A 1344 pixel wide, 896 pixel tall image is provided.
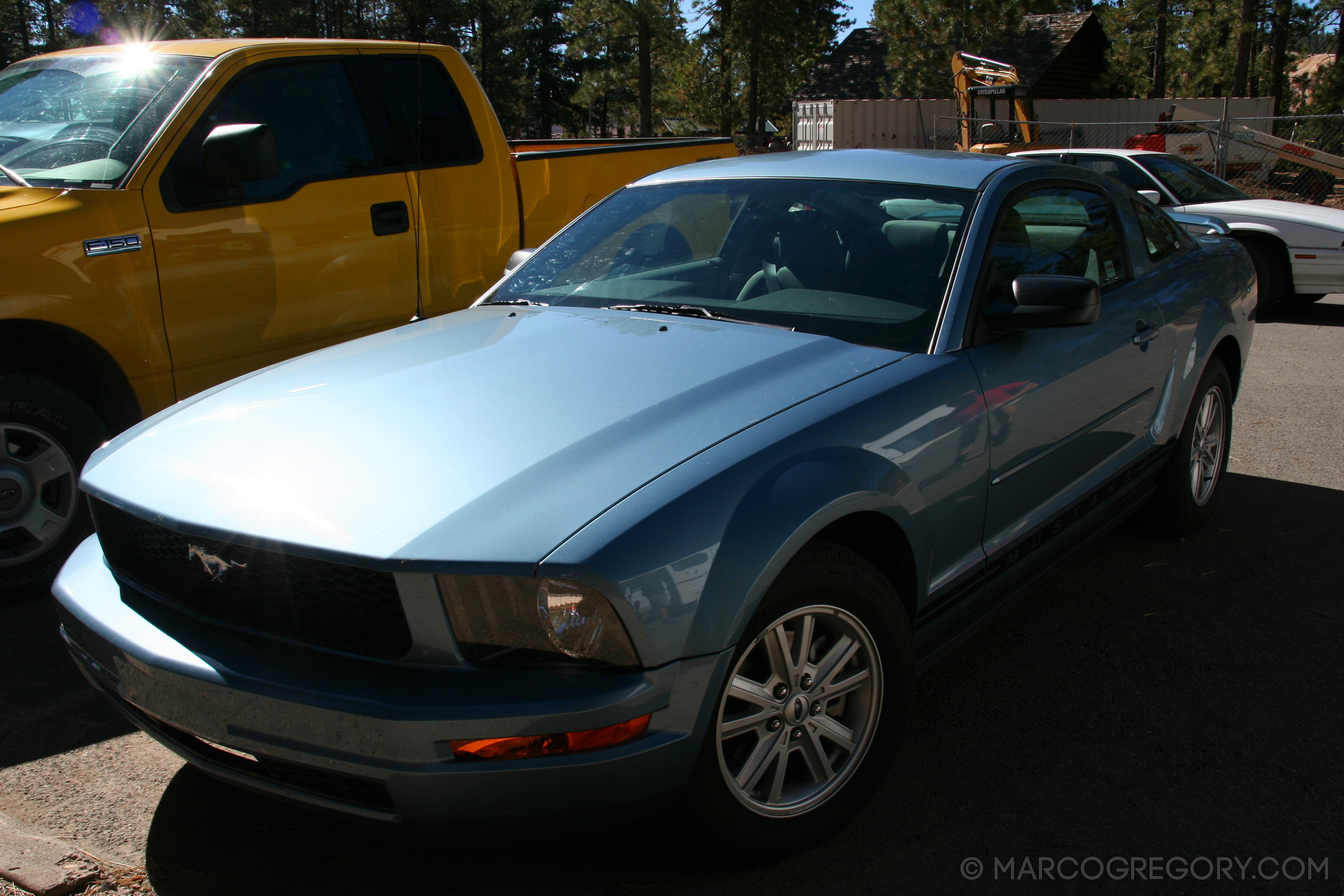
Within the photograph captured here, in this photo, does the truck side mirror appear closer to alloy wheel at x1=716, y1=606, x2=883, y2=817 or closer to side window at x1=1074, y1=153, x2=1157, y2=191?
alloy wheel at x1=716, y1=606, x2=883, y2=817

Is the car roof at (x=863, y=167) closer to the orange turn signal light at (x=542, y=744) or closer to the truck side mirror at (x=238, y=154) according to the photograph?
the truck side mirror at (x=238, y=154)

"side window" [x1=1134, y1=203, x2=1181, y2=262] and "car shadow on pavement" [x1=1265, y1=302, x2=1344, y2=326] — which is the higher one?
"side window" [x1=1134, y1=203, x2=1181, y2=262]

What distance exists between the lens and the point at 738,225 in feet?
11.6

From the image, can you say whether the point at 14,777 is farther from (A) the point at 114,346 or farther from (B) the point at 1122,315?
(B) the point at 1122,315

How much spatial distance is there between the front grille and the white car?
8.99m

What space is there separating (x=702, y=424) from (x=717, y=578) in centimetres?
41

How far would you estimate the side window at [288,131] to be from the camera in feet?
14.0

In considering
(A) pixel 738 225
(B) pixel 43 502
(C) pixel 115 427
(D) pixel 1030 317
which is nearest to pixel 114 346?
(C) pixel 115 427

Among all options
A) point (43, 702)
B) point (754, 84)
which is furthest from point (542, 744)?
point (754, 84)

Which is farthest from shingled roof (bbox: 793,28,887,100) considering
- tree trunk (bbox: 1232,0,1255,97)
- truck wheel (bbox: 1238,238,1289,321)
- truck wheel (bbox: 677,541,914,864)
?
truck wheel (bbox: 677,541,914,864)

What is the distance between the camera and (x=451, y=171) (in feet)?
17.0

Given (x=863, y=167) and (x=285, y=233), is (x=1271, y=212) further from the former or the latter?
(x=285, y=233)

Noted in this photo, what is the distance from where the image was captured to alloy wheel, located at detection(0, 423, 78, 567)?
3863mm

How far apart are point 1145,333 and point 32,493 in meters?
4.17
